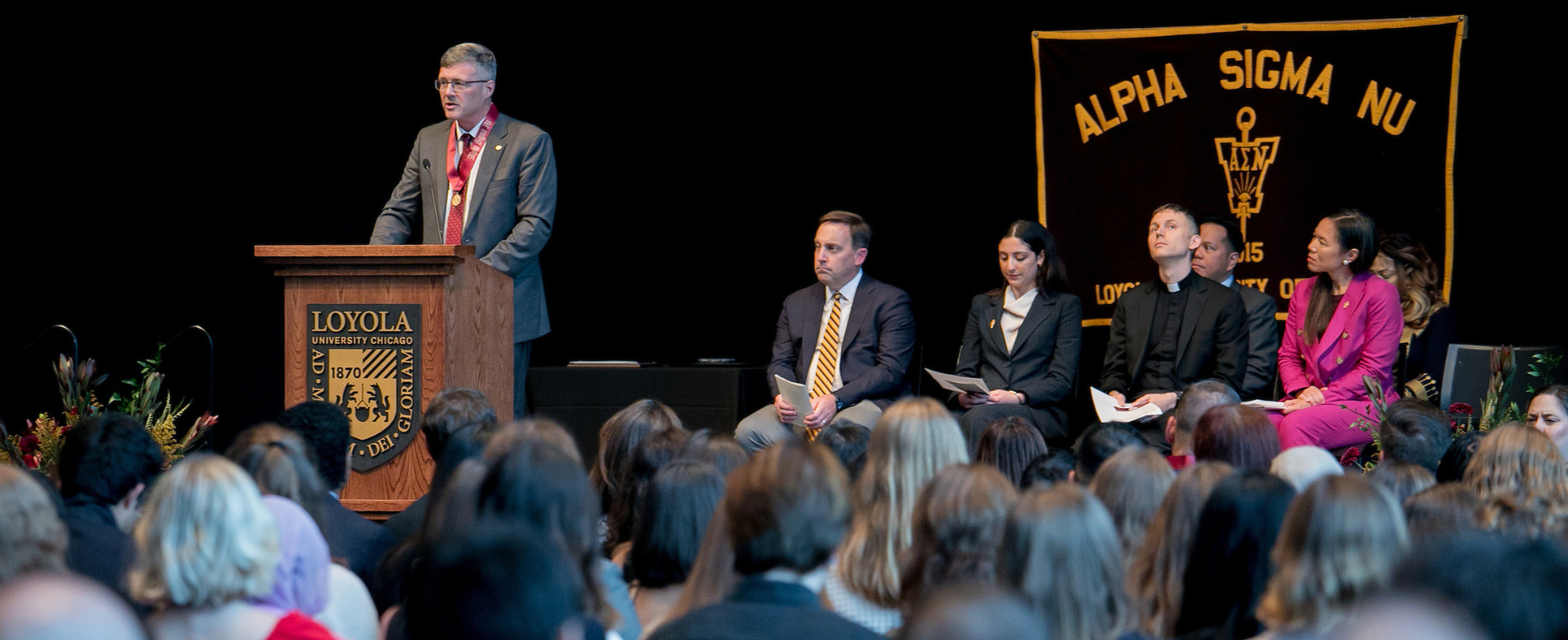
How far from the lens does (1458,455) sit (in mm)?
3814

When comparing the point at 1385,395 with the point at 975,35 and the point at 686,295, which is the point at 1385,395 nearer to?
the point at 975,35

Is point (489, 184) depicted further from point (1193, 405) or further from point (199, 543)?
point (199, 543)

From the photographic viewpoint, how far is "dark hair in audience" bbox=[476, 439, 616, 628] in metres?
2.09

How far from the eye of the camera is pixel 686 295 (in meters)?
7.40

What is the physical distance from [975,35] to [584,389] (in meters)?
2.58

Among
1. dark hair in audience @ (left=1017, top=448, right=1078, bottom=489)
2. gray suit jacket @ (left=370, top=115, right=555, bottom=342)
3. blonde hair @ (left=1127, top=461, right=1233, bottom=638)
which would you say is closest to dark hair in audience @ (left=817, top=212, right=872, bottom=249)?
gray suit jacket @ (left=370, top=115, right=555, bottom=342)

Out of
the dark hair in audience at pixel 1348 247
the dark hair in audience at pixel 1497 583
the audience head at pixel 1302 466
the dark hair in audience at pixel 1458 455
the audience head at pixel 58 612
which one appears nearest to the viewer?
the audience head at pixel 58 612

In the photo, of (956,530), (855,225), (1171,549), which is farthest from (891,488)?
(855,225)

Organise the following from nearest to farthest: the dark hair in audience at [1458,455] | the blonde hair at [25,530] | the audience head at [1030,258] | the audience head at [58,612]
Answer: the audience head at [58,612], the blonde hair at [25,530], the dark hair in audience at [1458,455], the audience head at [1030,258]

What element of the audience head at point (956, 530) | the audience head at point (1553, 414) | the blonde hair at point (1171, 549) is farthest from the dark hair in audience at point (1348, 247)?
the audience head at point (956, 530)

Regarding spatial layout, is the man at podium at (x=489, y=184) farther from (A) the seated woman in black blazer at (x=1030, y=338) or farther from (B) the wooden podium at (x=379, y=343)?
(A) the seated woman in black blazer at (x=1030, y=338)

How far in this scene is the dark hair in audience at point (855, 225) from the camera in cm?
581

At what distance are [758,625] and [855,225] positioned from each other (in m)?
4.18

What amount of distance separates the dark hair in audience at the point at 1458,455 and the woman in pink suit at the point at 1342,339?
1378 mm
